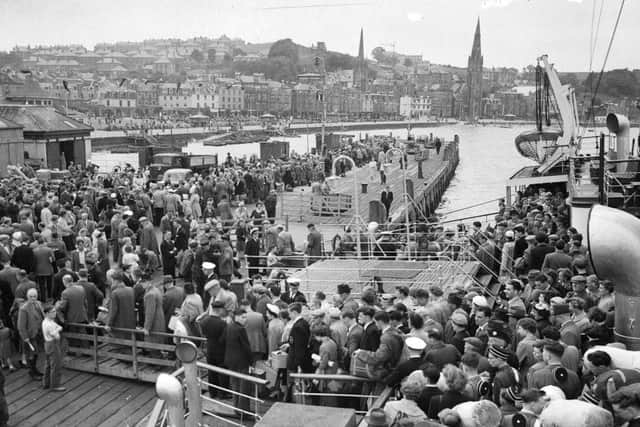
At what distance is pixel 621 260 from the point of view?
658 centimetres

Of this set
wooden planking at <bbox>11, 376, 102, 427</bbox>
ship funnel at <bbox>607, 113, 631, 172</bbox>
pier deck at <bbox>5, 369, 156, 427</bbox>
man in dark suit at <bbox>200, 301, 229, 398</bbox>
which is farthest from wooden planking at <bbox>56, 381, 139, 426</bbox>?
ship funnel at <bbox>607, 113, 631, 172</bbox>

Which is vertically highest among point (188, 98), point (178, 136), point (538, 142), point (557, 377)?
point (188, 98)

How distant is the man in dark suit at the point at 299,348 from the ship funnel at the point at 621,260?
9.65ft

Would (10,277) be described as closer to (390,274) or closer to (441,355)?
(390,274)

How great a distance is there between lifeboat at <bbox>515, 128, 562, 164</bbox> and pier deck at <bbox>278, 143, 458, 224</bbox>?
16.1 ft

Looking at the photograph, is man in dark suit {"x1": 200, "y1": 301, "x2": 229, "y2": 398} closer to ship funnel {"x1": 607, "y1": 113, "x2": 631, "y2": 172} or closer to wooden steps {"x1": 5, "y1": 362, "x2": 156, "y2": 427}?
wooden steps {"x1": 5, "y1": 362, "x2": 156, "y2": 427}

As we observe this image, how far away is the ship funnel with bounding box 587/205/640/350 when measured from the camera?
21.5 feet

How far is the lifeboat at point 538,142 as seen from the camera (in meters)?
32.2

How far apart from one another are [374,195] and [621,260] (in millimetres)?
21728

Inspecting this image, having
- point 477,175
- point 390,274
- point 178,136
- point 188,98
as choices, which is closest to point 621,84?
point 477,175

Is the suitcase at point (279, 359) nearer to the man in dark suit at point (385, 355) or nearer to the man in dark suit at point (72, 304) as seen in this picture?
the man in dark suit at point (385, 355)

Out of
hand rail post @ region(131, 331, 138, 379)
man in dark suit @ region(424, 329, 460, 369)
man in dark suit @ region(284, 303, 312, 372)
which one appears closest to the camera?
man in dark suit @ region(424, 329, 460, 369)

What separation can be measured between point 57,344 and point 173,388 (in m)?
4.09

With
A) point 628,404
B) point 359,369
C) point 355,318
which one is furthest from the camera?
point 355,318
